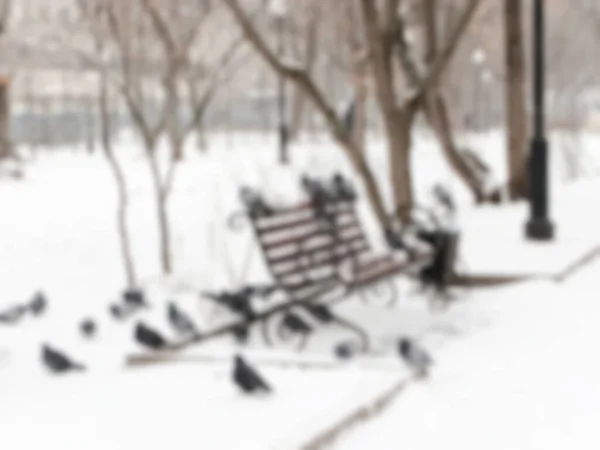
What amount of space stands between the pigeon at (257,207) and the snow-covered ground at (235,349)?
0.87 metres

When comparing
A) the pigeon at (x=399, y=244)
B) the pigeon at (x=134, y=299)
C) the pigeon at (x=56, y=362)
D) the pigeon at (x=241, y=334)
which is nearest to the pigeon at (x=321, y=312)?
the pigeon at (x=241, y=334)

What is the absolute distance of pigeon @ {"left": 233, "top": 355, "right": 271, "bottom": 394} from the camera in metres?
6.71

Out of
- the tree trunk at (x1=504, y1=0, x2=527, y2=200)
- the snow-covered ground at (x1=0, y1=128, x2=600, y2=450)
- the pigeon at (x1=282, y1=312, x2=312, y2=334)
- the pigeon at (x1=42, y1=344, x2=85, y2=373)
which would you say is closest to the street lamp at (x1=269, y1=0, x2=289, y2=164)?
the tree trunk at (x1=504, y1=0, x2=527, y2=200)

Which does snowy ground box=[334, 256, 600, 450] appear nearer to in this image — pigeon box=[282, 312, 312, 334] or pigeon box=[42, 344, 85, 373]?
pigeon box=[282, 312, 312, 334]

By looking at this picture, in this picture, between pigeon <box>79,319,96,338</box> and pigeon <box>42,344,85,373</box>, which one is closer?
pigeon <box>42,344,85,373</box>

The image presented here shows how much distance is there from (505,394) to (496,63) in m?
70.1

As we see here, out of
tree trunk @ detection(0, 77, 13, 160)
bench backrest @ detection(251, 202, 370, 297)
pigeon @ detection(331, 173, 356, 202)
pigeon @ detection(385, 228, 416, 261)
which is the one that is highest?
pigeon @ detection(331, 173, 356, 202)

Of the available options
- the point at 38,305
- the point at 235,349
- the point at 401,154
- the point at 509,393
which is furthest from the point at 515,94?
the point at 509,393

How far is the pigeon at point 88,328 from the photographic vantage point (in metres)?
10.8

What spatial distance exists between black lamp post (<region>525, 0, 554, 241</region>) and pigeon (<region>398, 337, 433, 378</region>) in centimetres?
705

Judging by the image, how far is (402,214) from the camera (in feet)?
45.9

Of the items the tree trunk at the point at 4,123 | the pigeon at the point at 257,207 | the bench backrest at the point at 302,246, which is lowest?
the tree trunk at the point at 4,123

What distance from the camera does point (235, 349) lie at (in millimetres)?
8484

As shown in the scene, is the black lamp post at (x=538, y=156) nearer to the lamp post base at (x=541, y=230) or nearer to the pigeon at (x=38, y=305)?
the lamp post base at (x=541, y=230)
